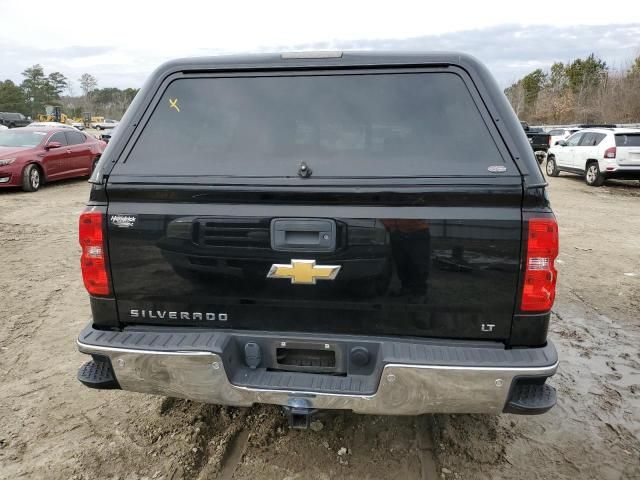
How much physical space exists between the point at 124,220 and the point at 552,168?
63.0 feet

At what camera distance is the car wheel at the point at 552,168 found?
18453 millimetres

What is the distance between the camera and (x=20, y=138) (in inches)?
513

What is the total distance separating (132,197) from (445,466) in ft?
7.24

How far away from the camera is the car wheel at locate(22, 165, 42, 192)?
12.2m

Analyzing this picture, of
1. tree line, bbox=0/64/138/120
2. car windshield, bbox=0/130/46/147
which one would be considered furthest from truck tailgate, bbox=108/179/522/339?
tree line, bbox=0/64/138/120

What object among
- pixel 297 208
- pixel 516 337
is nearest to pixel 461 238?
pixel 516 337

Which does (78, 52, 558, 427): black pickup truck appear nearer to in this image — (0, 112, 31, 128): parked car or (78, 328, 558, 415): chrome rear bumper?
(78, 328, 558, 415): chrome rear bumper

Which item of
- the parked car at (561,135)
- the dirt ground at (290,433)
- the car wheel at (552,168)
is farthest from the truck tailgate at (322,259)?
the parked car at (561,135)

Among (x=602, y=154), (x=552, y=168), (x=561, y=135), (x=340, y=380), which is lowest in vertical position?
(x=552, y=168)

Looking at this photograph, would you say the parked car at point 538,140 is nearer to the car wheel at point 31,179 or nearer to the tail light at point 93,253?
the tail light at point 93,253

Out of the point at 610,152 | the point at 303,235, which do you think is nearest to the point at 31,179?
the point at 303,235

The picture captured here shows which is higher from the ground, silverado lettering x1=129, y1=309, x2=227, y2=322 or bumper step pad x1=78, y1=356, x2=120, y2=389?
silverado lettering x1=129, y1=309, x2=227, y2=322

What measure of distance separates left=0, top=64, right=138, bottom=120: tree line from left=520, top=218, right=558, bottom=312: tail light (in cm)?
8968

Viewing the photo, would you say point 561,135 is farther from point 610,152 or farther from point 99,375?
point 99,375
